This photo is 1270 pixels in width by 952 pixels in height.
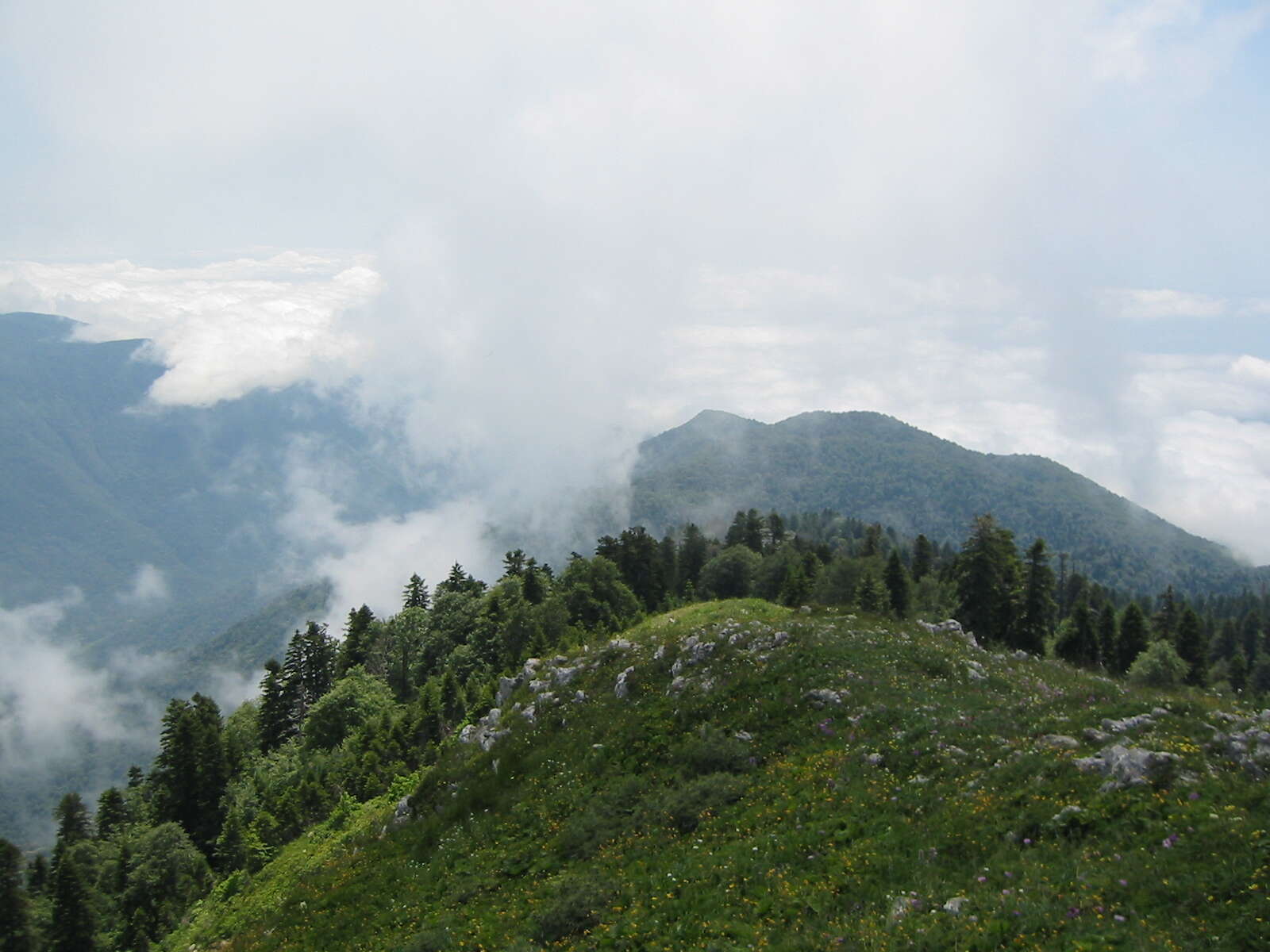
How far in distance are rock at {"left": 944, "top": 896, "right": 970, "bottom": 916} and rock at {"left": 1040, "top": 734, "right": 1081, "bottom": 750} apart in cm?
710

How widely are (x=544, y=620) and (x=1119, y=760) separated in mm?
60012

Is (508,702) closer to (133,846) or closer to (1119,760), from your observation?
(1119,760)

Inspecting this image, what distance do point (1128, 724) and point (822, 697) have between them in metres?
10.4

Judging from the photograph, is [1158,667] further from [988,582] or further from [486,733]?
[486,733]

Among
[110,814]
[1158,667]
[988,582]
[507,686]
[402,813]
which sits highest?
[988,582]

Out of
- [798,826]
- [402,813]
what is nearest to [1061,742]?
[798,826]

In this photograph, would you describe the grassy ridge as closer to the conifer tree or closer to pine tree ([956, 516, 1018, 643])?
pine tree ([956, 516, 1018, 643])

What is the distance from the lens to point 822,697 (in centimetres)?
2733

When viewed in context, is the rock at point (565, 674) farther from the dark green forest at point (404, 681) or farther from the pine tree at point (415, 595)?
the pine tree at point (415, 595)

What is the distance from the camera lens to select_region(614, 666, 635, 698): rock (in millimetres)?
34812

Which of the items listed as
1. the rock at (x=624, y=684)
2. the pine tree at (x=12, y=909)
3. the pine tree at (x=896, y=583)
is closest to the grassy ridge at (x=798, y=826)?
the rock at (x=624, y=684)

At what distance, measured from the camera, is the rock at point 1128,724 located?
1905cm

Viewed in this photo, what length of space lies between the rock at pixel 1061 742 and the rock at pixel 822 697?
26.2 ft

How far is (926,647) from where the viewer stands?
32.5m
